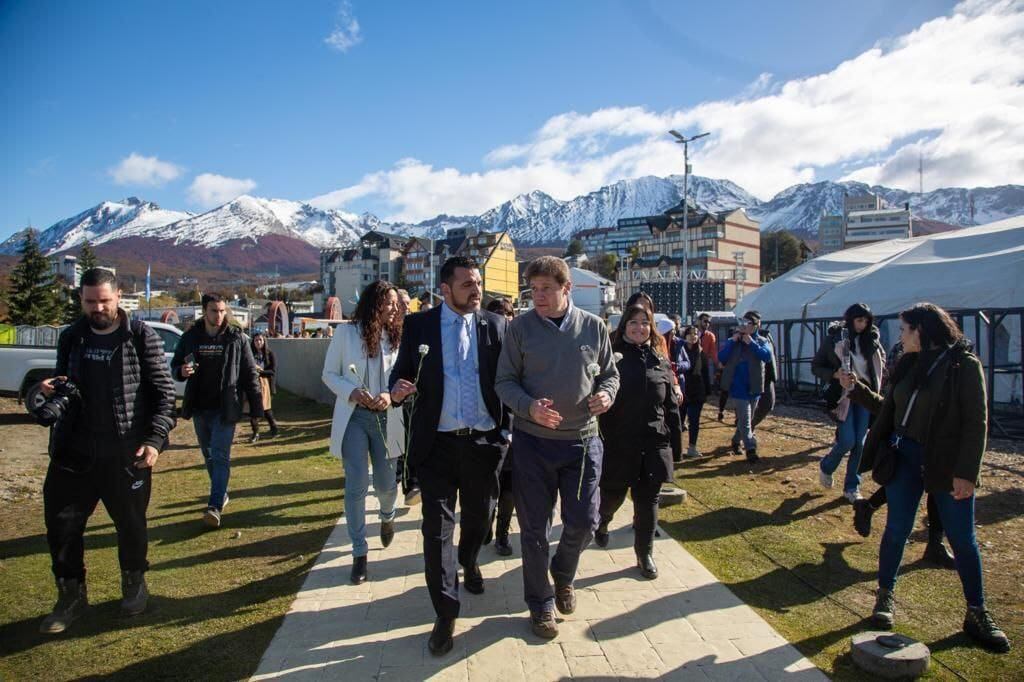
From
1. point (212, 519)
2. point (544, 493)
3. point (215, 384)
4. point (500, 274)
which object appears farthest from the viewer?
point (500, 274)

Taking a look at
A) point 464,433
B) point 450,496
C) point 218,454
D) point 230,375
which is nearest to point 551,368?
point 464,433

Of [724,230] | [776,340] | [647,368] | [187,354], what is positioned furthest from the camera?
[724,230]

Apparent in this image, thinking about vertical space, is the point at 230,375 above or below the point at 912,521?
above

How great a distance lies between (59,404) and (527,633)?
117 inches

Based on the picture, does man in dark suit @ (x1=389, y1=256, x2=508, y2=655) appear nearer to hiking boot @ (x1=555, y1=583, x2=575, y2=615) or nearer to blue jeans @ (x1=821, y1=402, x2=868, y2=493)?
hiking boot @ (x1=555, y1=583, x2=575, y2=615)

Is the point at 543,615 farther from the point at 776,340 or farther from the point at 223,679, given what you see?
the point at 776,340

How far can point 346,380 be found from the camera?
426cm

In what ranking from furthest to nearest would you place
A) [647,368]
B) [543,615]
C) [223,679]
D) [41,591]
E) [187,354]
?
[187,354] → [647,368] → [41,591] → [543,615] → [223,679]

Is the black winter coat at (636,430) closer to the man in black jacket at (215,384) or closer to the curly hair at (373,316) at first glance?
the curly hair at (373,316)

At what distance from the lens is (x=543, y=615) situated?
333 cm

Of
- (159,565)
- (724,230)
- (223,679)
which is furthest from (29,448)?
(724,230)

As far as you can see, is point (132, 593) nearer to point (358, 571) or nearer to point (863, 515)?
point (358, 571)

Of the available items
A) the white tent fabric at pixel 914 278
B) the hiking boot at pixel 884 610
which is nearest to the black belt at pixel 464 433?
the hiking boot at pixel 884 610

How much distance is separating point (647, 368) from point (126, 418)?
3.46m
